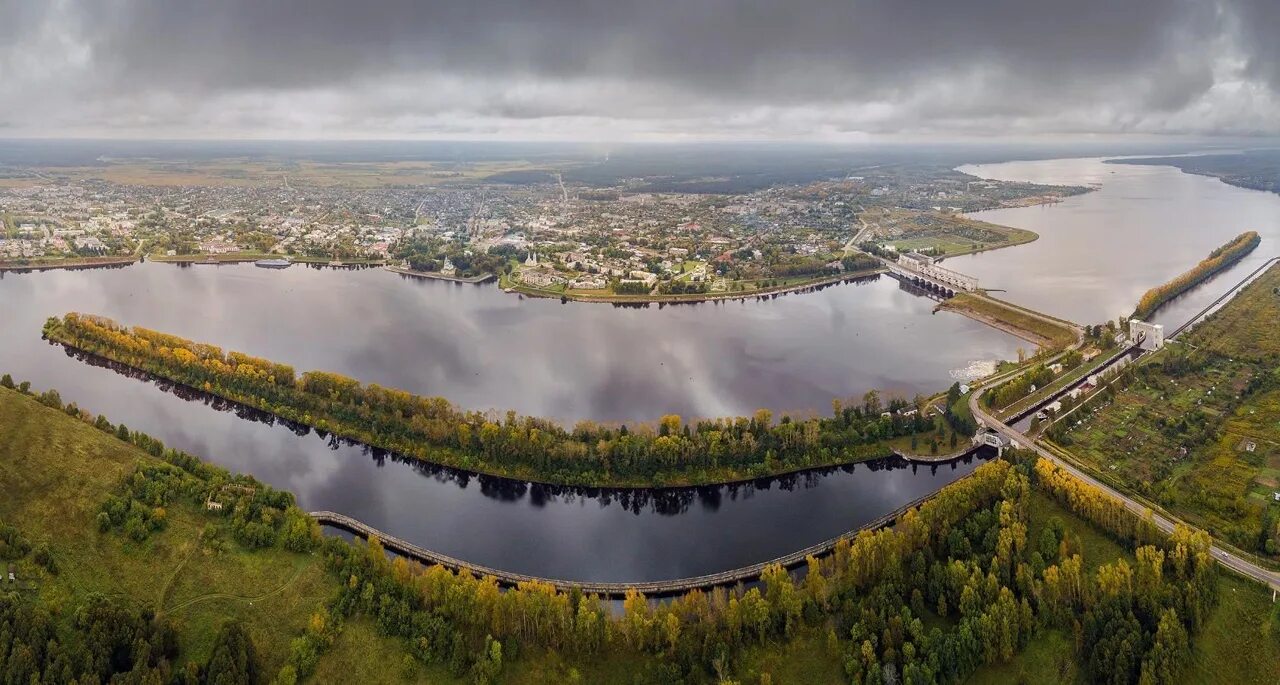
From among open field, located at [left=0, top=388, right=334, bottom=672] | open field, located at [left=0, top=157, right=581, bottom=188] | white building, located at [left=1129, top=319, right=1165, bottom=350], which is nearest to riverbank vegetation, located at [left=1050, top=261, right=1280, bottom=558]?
white building, located at [left=1129, top=319, right=1165, bottom=350]

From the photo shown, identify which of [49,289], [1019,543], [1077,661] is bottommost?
[1077,661]

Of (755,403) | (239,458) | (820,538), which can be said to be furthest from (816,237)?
(239,458)

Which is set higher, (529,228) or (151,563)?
(529,228)

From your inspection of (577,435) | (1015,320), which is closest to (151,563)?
(577,435)

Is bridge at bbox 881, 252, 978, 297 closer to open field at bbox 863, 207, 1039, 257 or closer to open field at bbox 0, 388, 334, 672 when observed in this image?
open field at bbox 863, 207, 1039, 257

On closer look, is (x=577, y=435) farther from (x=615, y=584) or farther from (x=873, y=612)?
(x=873, y=612)

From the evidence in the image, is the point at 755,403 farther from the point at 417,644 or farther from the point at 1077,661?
the point at 417,644
